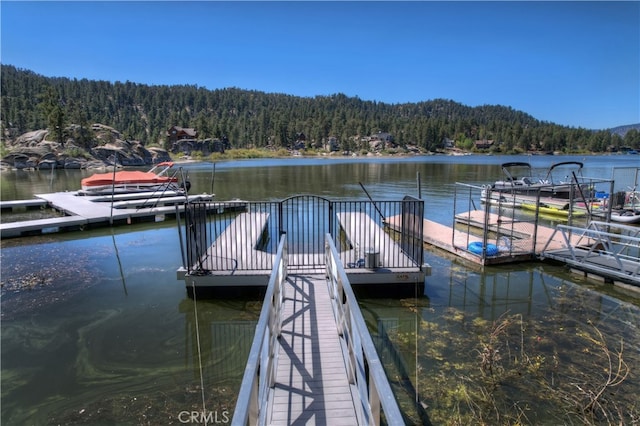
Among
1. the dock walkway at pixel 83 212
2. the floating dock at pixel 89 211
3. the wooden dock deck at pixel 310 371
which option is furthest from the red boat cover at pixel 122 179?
the wooden dock deck at pixel 310 371

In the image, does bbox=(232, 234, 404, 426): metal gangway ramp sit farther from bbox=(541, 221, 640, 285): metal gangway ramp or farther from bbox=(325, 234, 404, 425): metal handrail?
bbox=(541, 221, 640, 285): metal gangway ramp

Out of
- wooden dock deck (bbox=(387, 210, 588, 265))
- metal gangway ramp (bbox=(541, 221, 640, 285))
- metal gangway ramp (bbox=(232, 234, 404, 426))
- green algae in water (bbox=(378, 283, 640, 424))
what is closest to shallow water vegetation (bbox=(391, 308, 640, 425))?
green algae in water (bbox=(378, 283, 640, 424))

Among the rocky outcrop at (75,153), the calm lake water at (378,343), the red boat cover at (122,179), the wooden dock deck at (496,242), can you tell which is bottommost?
the calm lake water at (378,343)

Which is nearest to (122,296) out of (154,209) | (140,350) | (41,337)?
(41,337)

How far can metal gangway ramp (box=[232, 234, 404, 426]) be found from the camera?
2602 millimetres

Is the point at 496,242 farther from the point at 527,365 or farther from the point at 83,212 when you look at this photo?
the point at 83,212

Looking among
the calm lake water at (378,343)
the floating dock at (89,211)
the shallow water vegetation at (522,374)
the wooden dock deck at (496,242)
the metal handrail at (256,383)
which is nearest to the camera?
the metal handrail at (256,383)

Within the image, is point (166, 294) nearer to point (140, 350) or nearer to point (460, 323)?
point (140, 350)

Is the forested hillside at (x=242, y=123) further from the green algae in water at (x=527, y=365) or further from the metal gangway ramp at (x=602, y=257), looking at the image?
the green algae in water at (x=527, y=365)

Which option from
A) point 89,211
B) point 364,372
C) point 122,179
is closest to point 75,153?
point 122,179

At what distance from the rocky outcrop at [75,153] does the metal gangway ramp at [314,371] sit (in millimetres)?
57488

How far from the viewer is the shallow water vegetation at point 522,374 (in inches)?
177

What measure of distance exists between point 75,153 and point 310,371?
263ft

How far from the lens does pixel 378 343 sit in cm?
630
